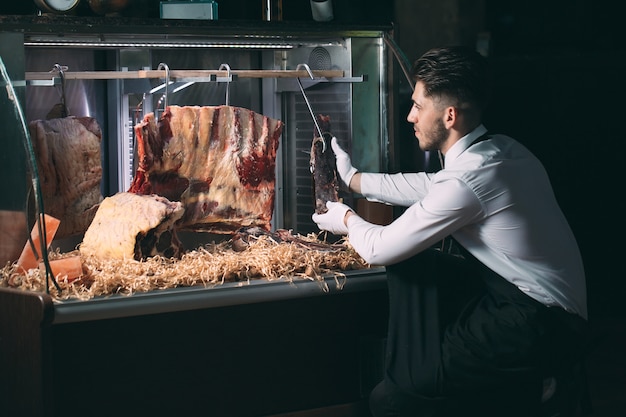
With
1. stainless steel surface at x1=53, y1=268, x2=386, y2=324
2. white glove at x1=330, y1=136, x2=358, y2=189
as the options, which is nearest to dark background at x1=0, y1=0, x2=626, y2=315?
white glove at x1=330, y1=136, x2=358, y2=189

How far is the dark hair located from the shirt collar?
75 millimetres

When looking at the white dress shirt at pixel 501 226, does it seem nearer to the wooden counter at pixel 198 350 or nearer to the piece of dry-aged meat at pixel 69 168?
the wooden counter at pixel 198 350

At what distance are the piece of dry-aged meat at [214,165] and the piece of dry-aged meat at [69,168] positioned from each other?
0.56ft

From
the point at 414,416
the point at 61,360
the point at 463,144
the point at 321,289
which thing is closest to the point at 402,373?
the point at 414,416

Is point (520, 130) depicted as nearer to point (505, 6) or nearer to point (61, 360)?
point (505, 6)

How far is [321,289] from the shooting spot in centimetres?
338

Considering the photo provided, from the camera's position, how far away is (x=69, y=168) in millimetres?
3590

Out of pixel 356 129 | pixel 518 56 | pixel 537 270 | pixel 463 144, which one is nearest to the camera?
pixel 537 270

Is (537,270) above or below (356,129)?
below

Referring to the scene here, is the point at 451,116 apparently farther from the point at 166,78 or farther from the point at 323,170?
the point at 166,78

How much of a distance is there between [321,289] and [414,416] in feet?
1.82

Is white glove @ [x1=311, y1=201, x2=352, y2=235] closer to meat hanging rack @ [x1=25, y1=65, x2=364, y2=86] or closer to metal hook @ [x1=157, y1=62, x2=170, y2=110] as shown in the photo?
meat hanging rack @ [x1=25, y1=65, x2=364, y2=86]

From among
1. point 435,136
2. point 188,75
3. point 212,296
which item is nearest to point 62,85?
point 188,75

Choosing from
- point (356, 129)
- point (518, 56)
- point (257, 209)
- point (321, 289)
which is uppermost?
point (518, 56)
